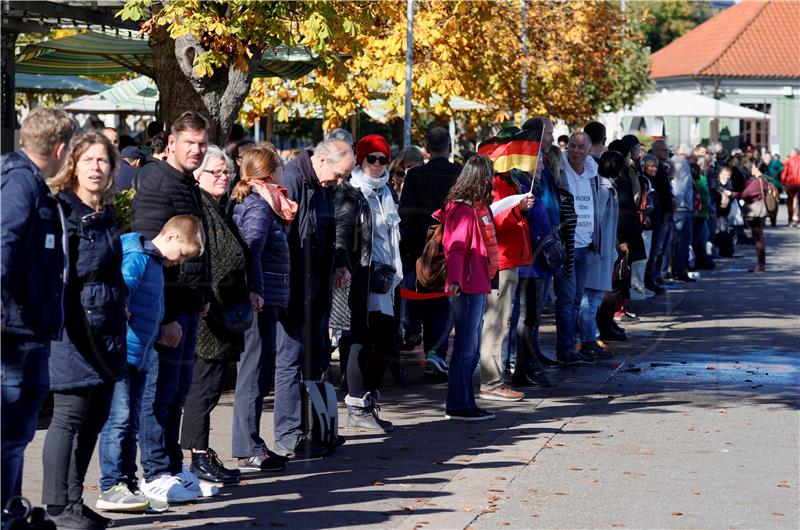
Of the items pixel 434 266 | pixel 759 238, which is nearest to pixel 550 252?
pixel 434 266

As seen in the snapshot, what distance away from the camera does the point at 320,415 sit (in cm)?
844

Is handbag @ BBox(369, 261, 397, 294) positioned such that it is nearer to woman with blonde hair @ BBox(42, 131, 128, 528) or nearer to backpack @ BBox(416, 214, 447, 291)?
backpack @ BBox(416, 214, 447, 291)

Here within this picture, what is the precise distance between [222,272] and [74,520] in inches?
65.5

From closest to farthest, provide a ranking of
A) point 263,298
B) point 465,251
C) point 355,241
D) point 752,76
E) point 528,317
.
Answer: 1. point 263,298
2. point 355,241
3. point 465,251
4. point 528,317
5. point 752,76

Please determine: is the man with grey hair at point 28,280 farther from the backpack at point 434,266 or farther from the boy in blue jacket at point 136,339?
the backpack at point 434,266

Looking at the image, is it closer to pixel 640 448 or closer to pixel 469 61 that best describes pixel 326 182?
pixel 640 448

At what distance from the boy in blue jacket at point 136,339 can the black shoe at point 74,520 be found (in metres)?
0.45

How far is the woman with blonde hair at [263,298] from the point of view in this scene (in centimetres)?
789

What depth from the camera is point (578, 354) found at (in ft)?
41.6

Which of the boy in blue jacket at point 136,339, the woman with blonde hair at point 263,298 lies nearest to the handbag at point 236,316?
the woman with blonde hair at point 263,298

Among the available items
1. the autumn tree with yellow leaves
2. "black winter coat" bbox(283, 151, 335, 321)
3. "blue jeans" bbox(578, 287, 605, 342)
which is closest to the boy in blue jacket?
"black winter coat" bbox(283, 151, 335, 321)

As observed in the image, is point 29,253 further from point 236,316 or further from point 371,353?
point 371,353

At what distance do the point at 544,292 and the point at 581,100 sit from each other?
19.4m

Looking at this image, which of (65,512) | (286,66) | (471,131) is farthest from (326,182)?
(471,131)
